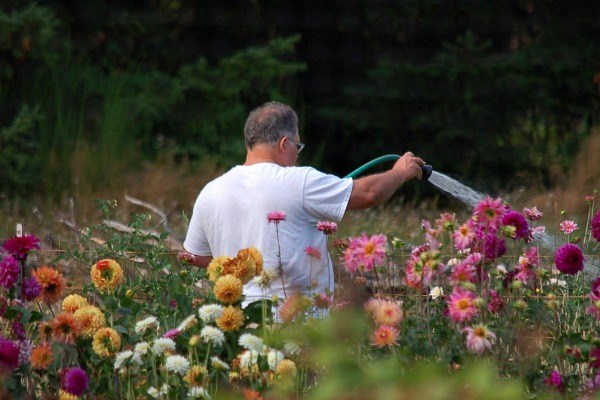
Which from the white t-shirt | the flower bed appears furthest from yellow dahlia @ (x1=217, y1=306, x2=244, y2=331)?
the white t-shirt

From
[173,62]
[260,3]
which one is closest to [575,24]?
[260,3]

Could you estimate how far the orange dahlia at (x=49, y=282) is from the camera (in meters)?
3.01

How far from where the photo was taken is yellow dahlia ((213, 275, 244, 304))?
2.90 m

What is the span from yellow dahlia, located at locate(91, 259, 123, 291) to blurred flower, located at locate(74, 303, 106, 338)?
0.16 meters

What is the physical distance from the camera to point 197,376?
2717mm

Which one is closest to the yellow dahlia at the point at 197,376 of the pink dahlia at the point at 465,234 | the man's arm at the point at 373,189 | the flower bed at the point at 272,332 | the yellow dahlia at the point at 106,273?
the flower bed at the point at 272,332

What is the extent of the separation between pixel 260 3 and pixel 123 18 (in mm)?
1534

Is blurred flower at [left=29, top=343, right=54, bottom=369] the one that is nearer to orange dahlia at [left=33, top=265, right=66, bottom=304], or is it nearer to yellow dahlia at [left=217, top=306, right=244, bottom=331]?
orange dahlia at [left=33, top=265, right=66, bottom=304]

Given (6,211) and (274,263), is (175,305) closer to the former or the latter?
(274,263)

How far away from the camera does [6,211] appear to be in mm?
8203

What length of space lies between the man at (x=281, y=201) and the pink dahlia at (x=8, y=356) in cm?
95

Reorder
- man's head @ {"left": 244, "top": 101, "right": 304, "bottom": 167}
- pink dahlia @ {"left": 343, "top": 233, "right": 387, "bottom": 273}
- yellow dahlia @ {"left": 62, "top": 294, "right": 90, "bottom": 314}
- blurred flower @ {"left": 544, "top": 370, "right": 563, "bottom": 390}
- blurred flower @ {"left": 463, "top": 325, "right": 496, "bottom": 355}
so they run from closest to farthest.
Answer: blurred flower @ {"left": 463, "top": 325, "right": 496, "bottom": 355}, blurred flower @ {"left": 544, "top": 370, "right": 563, "bottom": 390}, pink dahlia @ {"left": 343, "top": 233, "right": 387, "bottom": 273}, yellow dahlia @ {"left": 62, "top": 294, "right": 90, "bottom": 314}, man's head @ {"left": 244, "top": 101, "right": 304, "bottom": 167}

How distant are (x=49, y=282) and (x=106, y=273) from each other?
0.18 meters

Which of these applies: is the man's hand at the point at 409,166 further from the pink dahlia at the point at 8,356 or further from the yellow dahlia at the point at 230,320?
the pink dahlia at the point at 8,356
